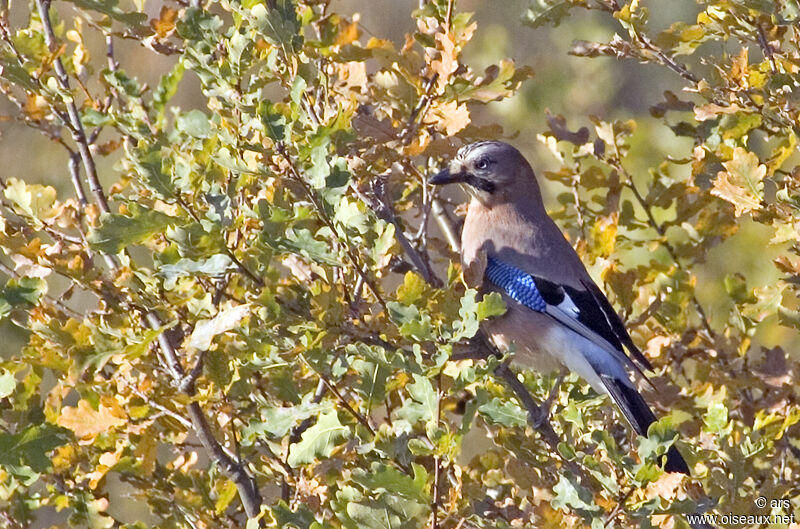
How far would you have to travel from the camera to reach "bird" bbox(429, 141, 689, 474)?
3.82 meters

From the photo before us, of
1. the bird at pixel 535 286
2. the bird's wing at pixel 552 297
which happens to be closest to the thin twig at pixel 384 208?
the bird at pixel 535 286

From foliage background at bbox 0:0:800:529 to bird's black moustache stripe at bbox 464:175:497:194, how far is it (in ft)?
2.12

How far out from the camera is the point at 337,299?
2504mm

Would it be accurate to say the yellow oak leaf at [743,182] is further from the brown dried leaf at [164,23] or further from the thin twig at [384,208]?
the brown dried leaf at [164,23]

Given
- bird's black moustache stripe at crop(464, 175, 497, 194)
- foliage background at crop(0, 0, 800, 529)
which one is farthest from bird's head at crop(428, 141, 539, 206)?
foliage background at crop(0, 0, 800, 529)

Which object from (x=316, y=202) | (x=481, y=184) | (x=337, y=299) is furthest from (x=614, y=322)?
(x=316, y=202)

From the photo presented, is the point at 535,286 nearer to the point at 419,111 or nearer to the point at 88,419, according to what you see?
the point at 419,111

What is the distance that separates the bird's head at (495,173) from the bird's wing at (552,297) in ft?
1.23

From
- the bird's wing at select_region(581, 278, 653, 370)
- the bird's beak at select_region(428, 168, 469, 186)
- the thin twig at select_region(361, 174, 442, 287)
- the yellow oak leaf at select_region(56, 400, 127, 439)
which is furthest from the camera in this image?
the bird's beak at select_region(428, 168, 469, 186)

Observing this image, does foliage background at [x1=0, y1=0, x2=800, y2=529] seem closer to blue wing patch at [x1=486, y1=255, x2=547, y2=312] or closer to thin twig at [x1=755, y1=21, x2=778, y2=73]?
thin twig at [x1=755, y1=21, x2=778, y2=73]

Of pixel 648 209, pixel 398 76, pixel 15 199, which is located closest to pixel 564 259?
pixel 648 209

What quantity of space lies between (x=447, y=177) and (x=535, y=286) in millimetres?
602

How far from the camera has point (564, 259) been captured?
14.5ft

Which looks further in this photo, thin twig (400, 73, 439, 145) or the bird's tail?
the bird's tail
